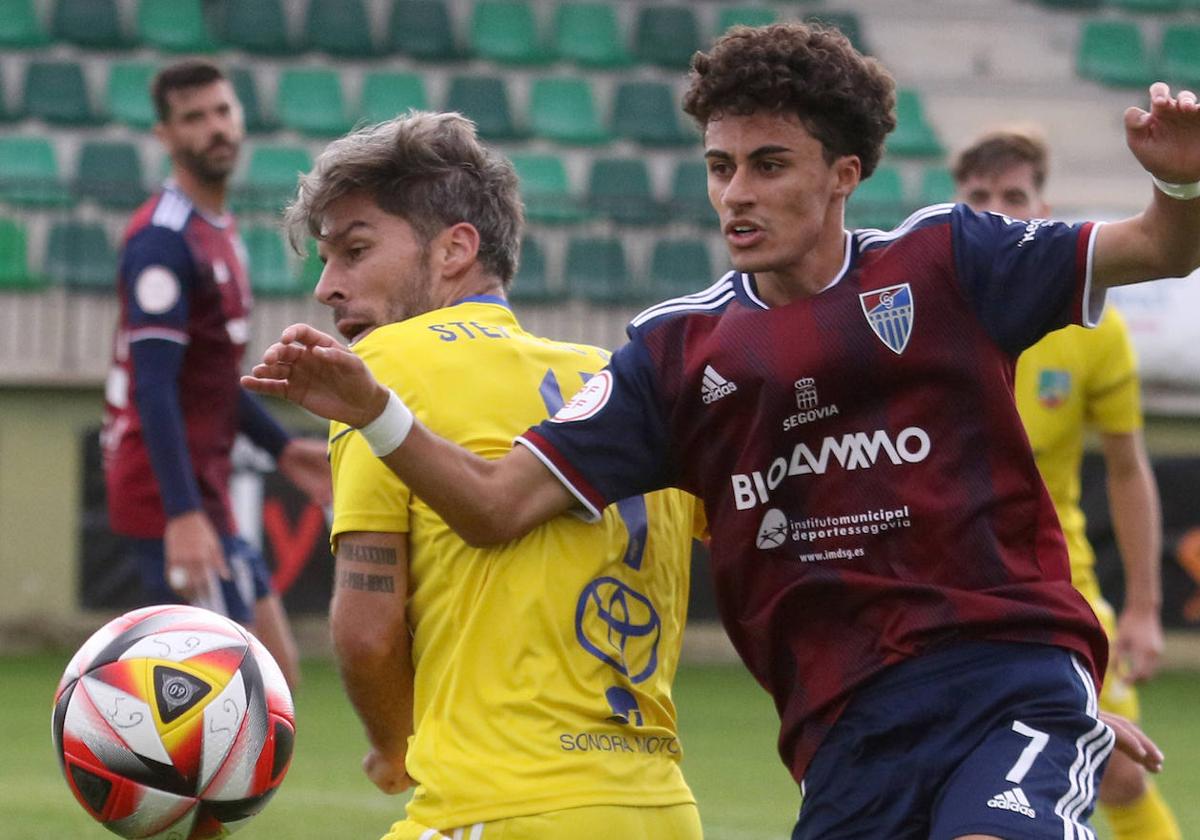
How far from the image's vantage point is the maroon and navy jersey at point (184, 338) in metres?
6.51

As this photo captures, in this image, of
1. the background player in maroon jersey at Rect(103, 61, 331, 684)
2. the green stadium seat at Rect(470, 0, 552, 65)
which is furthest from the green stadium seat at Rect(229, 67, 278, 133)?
the background player in maroon jersey at Rect(103, 61, 331, 684)

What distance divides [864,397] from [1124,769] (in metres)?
2.75

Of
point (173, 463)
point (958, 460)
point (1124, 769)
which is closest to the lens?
point (958, 460)

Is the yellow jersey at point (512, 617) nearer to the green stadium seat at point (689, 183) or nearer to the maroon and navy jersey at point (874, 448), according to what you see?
the maroon and navy jersey at point (874, 448)

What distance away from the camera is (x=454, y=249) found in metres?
3.44

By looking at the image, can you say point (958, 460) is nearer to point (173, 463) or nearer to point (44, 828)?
point (173, 463)

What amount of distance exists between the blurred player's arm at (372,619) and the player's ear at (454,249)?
Result: 51 centimetres

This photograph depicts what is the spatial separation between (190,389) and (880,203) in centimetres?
987

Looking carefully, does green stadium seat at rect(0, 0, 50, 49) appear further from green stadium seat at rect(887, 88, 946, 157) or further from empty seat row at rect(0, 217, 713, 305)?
green stadium seat at rect(887, 88, 946, 157)

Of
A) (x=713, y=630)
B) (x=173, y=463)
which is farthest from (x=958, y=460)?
(x=713, y=630)

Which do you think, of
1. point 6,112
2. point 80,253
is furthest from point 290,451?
point 6,112

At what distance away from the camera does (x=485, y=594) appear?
10.4ft

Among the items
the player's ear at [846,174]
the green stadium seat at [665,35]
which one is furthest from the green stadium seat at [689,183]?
the player's ear at [846,174]

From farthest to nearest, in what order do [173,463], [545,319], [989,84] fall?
[989,84] < [545,319] < [173,463]
